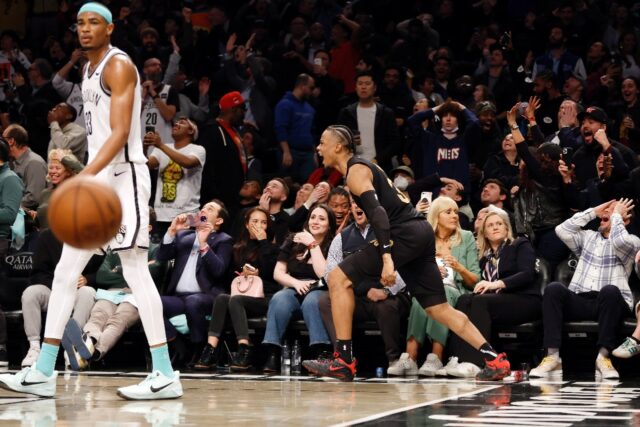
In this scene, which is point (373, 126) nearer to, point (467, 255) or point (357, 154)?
point (357, 154)

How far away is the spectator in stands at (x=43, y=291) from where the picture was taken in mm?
10492

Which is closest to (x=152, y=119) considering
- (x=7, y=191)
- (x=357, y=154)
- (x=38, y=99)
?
(x=38, y=99)

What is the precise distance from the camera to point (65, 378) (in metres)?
8.71

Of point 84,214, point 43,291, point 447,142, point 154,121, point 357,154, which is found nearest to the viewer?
point 84,214

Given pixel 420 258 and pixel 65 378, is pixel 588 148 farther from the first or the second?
pixel 65 378

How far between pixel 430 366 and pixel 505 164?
2.99m

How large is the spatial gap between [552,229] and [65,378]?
460 centimetres

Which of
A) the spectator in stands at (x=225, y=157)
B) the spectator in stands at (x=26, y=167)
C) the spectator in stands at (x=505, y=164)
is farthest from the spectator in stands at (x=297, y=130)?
the spectator in stands at (x=26, y=167)

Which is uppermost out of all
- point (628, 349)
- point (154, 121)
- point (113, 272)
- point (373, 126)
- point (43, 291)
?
point (154, 121)

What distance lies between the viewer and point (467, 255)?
10016 mm

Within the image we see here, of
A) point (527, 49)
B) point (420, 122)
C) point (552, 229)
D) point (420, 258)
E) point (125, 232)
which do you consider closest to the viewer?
point (125, 232)

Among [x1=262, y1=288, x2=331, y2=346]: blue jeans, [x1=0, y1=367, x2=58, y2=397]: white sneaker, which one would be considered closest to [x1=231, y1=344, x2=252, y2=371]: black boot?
[x1=262, y1=288, x2=331, y2=346]: blue jeans

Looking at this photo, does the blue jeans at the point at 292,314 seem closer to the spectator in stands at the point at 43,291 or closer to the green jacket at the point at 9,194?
the spectator in stands at the point at 43,291

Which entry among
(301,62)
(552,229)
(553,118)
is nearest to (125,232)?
(552,229)
